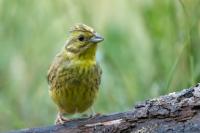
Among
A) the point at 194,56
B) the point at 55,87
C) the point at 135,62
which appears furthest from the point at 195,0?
the point at 55,87

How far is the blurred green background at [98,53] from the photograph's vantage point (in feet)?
22.0

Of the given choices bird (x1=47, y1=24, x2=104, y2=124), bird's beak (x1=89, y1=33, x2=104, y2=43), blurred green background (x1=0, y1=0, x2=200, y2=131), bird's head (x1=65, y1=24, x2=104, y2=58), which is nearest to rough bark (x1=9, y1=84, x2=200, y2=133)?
bird (x1=47, y1=24, x2=104, y2=124)

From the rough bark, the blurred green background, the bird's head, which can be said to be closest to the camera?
the rough bark

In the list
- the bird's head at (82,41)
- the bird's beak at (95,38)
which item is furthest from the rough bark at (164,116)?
the bird's head at (82,41)

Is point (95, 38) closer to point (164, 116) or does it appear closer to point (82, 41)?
point (82, 41)

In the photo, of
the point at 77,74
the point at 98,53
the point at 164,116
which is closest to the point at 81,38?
the point at 77,74

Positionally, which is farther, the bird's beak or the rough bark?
the bird's beak

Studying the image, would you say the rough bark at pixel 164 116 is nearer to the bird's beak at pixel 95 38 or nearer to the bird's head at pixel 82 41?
the bird's beak at pixel 95 38

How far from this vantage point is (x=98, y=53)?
680cm

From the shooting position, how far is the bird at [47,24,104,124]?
576cm

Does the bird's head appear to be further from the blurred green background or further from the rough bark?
the rough bark

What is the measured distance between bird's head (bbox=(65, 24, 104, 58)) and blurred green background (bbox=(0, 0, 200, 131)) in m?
0.61

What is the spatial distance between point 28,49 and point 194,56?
69.1 inches

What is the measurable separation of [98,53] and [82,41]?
34.1 inches
